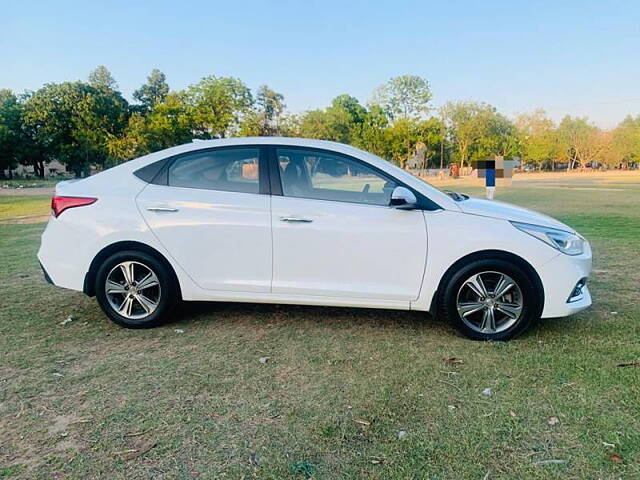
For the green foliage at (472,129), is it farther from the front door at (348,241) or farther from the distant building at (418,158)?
the front door at (348,241)

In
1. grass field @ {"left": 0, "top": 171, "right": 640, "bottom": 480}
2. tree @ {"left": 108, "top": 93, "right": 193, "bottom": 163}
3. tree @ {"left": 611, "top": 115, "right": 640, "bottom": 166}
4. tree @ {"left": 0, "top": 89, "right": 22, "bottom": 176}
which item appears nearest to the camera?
grass field @ {"left": 0, "top": 171, "right": 640, "bottom": 480}

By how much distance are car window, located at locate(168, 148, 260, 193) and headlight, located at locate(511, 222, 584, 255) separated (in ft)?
7.24

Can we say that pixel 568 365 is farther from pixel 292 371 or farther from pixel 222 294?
pixel 222 294

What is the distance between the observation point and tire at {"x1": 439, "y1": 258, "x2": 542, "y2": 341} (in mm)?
3598

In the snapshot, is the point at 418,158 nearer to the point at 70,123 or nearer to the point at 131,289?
the point at 70,123

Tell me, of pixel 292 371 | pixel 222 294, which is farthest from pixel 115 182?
pixel 292 371

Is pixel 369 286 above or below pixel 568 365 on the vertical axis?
above

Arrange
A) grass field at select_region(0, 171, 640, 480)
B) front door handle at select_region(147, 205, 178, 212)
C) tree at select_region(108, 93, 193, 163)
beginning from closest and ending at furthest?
1. grass field at select_region(0, 171, 640, 480)
2. front door handle at select_region(147, 205, 178, 212)
3. tree at select_region(108, 93, 193, 163)

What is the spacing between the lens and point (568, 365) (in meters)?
3.20

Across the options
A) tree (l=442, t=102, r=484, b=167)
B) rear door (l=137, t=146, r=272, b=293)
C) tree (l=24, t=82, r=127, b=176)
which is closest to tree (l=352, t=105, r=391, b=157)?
tree (l=442, t=102, r=484, b=167)

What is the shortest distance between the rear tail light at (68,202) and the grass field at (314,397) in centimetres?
103

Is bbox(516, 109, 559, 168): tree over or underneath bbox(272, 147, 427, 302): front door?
over

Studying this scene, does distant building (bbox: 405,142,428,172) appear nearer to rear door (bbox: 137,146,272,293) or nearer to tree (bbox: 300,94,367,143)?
tree (bbox: 300,94,367,143)

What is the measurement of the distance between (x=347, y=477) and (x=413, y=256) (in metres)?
1.91
